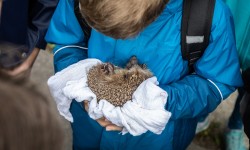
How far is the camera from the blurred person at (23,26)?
7.23 feet

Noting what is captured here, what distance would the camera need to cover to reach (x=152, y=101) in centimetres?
187

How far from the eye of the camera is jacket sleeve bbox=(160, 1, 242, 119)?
76.2 inches

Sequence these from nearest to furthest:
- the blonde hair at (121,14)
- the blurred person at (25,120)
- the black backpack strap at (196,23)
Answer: the blurred person at (25,120)
the blonde hair at (121,14)
the black backpack strap at (196,23)

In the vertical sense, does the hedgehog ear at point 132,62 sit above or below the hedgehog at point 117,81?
above

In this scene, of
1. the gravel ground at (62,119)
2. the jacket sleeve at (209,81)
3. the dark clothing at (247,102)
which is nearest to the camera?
the jacket sleeve at (209,81)

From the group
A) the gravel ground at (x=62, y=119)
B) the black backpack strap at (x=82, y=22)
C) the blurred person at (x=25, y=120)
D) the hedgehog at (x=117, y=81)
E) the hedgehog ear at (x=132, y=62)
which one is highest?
the blurred person at (x=25, y=120)

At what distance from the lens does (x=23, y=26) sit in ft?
7.57

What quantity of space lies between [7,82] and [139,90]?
1.01 m

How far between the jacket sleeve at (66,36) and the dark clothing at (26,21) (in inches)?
6.4

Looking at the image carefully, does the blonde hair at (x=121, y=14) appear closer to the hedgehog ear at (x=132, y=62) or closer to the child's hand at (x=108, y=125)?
the hedgehog ear at (x=132, y=62)

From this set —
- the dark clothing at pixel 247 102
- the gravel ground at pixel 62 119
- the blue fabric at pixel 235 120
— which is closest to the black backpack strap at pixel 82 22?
the gravel ground at pixel 62 119

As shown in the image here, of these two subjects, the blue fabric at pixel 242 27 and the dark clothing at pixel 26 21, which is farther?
the blue fabric at pixel 242 27

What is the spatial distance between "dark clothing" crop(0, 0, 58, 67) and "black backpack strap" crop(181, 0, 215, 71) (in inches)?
36.0

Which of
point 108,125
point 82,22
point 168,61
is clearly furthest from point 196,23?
point 108,125
